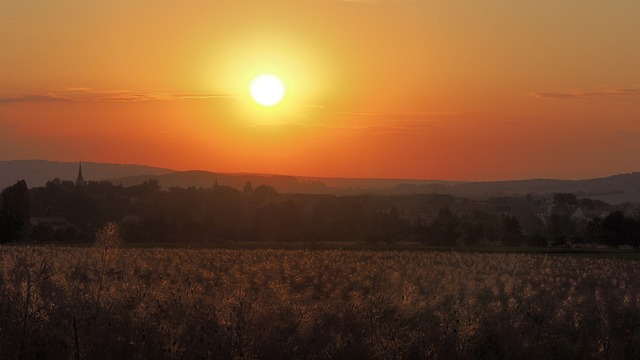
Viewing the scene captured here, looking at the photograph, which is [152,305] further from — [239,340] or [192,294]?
[239,340]

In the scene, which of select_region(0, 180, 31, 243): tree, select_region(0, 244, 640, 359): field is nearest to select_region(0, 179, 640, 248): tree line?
select_region(0, 180, 31, 243): tree

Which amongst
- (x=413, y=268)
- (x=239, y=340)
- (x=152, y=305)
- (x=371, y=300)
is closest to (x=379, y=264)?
(x=413, y=268)

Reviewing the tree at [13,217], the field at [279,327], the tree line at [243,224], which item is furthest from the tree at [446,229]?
the field at [279,327]

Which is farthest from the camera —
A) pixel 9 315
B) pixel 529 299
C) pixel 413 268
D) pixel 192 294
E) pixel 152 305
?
pixel 413 268

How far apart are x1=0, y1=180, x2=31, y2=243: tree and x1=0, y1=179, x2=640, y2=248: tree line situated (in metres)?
0.08

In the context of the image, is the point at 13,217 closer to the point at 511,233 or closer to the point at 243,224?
the point at 243,224

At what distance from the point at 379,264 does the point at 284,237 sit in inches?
1596

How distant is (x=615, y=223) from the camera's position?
77.8 meters

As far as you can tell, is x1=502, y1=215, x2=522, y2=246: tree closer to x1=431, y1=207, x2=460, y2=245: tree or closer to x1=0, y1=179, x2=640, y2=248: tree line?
x1=0, y1=179, x2=640, y2=248: tree line

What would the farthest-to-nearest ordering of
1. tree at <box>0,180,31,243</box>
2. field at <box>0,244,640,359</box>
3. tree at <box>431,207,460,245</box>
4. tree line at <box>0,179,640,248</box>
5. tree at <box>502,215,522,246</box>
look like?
1. tree at <box>431,207,460,245</box>
2. tree at <box>502,215,522,246</box>
3. tree line at <box>0,179,640,248</box>
4. tree at <box>0,180,31,243</box>
5. field at <box>0,244,640,359</box>

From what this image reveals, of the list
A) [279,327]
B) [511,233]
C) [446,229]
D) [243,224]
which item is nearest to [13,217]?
[243,224]

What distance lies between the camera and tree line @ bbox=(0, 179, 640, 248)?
7712 centimetres

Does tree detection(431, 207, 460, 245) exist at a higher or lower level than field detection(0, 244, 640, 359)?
higher

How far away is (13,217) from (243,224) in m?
21.3
